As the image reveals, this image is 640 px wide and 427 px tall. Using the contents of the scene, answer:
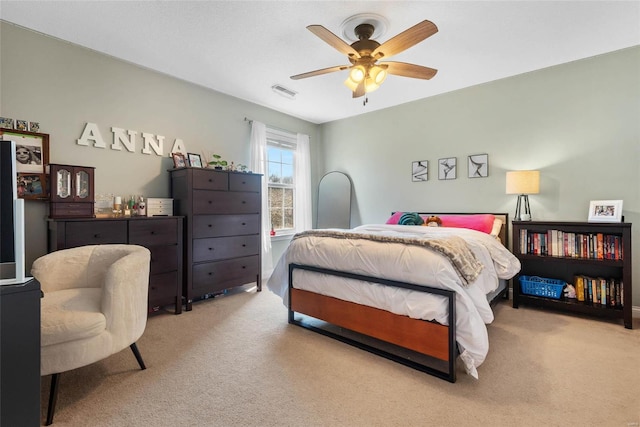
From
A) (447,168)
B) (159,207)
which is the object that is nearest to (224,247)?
(159,207)

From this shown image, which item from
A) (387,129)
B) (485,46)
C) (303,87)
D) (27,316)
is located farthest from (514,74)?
(27,316)

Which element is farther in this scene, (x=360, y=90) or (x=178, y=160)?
(x=178, y=160)

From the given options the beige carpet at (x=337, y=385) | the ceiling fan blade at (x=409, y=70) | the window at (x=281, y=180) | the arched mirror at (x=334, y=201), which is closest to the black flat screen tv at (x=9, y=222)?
the beige carpet at (x=337, y=385)

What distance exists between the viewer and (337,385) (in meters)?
1.83

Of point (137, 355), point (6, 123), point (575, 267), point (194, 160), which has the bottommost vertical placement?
point (137, 355)

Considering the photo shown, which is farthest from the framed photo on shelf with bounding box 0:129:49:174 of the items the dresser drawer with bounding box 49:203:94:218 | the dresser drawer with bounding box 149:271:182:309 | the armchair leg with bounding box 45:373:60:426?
the armchair leg with bounding box 45:373:60:426

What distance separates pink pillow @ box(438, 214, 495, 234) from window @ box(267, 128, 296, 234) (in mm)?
2381

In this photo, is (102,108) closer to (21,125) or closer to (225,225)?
(21,125)

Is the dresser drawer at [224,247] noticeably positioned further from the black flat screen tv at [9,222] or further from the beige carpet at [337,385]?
the black flat screen tv at [9,222]

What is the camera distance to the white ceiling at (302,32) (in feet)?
7.53

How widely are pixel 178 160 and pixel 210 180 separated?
43 centimetres

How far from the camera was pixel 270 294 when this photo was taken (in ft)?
12.3

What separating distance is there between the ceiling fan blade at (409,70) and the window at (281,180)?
2.50 meters

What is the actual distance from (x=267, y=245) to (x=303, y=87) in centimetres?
219
